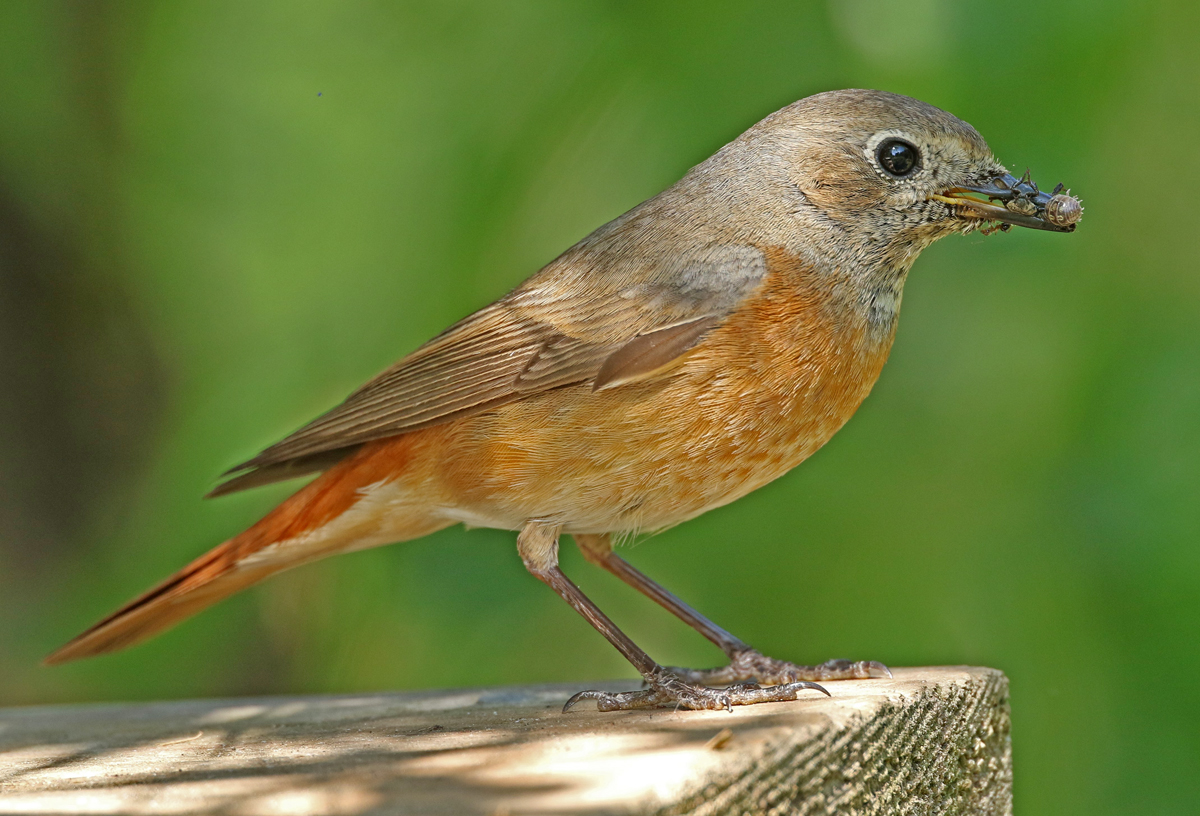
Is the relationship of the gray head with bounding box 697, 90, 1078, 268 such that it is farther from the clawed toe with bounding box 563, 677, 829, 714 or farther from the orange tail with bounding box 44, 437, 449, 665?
the orange tail with bounding box 44, 437, 449, 665

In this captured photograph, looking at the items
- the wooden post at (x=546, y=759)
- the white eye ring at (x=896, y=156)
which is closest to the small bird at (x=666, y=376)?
the white eye ring at (x=896, y=156)

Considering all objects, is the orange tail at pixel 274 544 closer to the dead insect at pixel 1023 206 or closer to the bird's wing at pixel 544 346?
the bird's wing at pixel 544 346

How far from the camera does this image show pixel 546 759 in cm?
211

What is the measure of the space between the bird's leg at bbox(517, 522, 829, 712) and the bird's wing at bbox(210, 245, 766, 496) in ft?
1.67

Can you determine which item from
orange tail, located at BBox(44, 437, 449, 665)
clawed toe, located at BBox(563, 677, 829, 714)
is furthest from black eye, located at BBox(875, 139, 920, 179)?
orange tail, located at BBox(44, 437, 449, 665)

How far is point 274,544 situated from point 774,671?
1.83m

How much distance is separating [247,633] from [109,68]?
307 cm

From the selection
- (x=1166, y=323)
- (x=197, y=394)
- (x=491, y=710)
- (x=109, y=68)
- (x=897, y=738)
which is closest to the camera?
(x=897, y=738)

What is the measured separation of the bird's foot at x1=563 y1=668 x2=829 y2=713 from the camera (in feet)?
9.93

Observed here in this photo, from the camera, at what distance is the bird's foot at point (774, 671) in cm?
349

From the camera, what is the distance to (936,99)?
14.9 ft

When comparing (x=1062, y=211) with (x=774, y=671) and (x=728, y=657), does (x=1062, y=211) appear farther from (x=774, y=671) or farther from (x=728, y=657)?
(x=728, y=657)

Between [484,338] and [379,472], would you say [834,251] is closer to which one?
[484,338]

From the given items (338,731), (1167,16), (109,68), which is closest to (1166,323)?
(1167,16)
